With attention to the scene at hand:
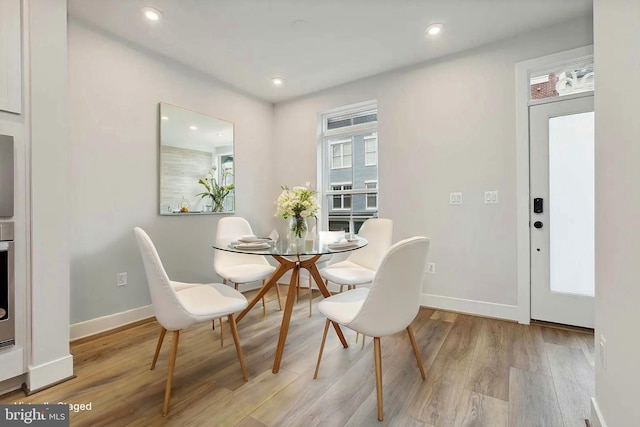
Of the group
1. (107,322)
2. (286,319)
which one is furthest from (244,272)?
(107,322)

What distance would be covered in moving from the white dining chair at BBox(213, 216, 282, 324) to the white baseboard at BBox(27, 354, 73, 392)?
115 cm

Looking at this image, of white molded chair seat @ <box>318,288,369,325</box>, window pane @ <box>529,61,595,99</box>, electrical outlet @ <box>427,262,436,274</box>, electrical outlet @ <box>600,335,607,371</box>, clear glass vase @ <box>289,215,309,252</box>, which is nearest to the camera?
electrical outlet @ <box>600,335,607,371</box>

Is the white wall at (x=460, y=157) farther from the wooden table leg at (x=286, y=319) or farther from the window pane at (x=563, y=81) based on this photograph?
the wooden table leg at (x=286, y=319)

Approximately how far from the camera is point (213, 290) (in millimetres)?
1932

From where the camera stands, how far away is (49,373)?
1676 millimetres

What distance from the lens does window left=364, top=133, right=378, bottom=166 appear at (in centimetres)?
357

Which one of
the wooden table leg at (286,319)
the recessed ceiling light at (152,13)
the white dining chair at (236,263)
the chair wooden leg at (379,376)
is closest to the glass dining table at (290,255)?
the wooden table leg at (286,319)

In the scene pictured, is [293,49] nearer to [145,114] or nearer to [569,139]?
[145,114]

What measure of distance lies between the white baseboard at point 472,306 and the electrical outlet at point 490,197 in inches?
38.6

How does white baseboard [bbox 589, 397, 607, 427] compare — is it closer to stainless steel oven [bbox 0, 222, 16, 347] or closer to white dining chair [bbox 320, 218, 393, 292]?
white dining chair [bbox 320, 218, 393, 292]

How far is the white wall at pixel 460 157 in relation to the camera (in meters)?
2.66

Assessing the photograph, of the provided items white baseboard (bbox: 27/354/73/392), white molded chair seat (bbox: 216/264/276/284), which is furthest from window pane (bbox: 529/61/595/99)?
white baseboard (bbox: 27/354/73/392)

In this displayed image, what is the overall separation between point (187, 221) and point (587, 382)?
349 centimetres

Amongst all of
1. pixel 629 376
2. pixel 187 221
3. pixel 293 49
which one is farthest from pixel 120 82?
pixel 629 376
